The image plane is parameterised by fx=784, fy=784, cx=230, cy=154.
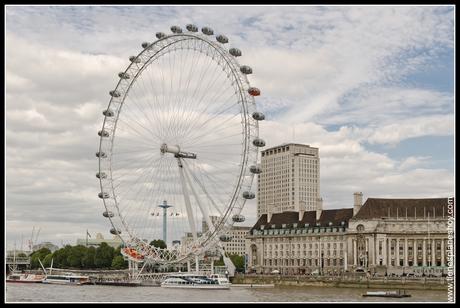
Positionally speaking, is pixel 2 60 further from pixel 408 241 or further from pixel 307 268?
pixel 307 268

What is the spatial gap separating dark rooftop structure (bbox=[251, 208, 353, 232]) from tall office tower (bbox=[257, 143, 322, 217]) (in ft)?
230

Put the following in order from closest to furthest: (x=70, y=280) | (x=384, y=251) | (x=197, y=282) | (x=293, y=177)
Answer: (x=197, y=282)
(x=70, y=280)
(x=384, y=251)
(x=293, y=177)

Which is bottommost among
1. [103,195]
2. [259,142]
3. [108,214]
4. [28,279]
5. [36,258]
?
[28,279]

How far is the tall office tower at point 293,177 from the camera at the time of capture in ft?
629

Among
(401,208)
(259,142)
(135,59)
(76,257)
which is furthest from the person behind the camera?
(76,257)

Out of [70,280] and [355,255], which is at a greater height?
[355,255]

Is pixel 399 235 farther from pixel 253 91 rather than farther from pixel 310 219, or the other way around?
pixel 253 91

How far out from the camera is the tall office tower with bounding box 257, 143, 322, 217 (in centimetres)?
19175

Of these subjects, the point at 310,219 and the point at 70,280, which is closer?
the point at 70,280

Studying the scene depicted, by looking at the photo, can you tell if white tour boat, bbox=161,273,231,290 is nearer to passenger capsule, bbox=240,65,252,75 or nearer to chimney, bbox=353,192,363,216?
passenger capsule, bbox=240,65,252,75

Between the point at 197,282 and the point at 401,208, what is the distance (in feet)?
129

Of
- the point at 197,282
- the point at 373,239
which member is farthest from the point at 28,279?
the point at 373,239

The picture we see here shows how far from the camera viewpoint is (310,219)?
112500 mm

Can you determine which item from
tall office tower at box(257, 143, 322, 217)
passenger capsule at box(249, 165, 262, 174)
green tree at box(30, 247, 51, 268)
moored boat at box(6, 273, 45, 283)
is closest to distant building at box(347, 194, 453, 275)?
moored boat at box(6, 273, 45, 283)
